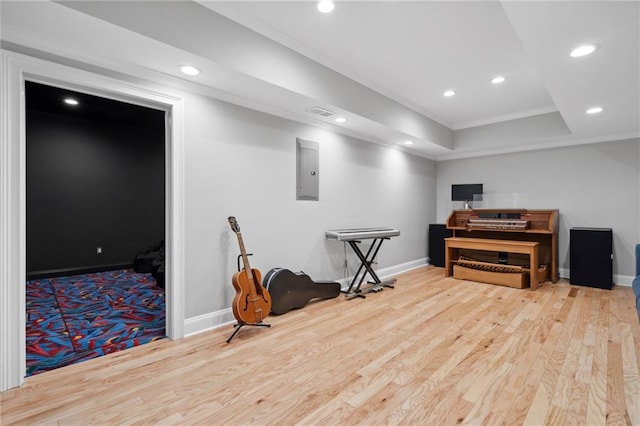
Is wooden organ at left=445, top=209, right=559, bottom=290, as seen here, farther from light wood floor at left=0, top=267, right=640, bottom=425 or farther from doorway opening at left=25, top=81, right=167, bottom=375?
doorway opening at left=25, top=81, right=167, bottom=375

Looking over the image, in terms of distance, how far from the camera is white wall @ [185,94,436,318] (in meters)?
2.73

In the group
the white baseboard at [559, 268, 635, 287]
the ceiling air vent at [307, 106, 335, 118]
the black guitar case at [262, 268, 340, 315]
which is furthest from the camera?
the white baseboard at [559, 268, 635, 287]

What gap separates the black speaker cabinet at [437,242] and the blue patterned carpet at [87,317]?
15.2 feet

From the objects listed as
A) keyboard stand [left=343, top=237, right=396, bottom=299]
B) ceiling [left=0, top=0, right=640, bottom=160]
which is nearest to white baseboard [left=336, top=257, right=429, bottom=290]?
keyboard stand [left=343, top=237, right=396, bottom=299]

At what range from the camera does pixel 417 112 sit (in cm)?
450

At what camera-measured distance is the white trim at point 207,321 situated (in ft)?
8.71

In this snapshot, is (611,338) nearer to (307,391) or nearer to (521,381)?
(521,381)

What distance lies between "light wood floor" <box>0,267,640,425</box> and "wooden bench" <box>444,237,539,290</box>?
1.06 metres

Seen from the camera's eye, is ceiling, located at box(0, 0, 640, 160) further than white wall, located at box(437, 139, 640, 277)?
No

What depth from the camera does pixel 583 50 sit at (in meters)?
2.08

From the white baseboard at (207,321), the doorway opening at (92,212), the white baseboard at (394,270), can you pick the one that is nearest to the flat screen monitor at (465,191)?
the white baseboard at (394,270)

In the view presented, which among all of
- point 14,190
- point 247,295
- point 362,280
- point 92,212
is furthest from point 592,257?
point 92,212

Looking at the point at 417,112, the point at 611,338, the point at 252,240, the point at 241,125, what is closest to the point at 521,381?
the point at 611,338

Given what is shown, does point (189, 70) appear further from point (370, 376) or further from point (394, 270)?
point (394, 270)
